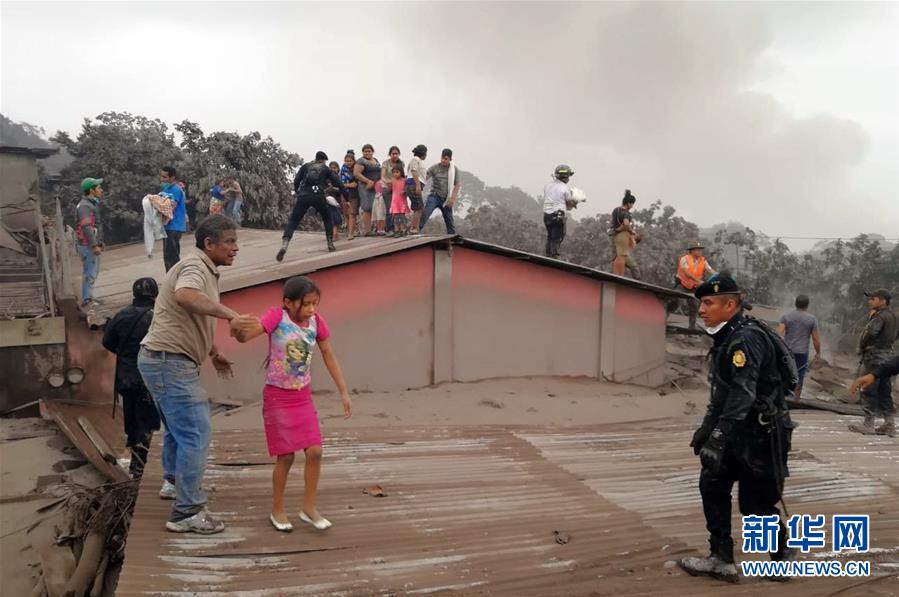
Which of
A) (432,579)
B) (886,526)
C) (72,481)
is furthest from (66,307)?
(886,526)

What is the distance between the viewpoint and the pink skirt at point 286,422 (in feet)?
12.5

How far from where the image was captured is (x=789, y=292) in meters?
21.3

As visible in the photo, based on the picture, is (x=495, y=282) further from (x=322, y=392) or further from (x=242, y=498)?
(x=242, y=498)

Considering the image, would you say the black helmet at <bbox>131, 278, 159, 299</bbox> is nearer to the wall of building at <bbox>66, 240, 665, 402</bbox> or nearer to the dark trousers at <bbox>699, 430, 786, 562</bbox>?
the wall of building at <bbox>66, 240, 665, 402</bbox>

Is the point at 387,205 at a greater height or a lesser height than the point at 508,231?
lesser

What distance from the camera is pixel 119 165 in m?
20.7

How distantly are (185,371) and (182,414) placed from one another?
0.83 ft

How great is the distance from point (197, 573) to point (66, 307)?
7205 millimetres

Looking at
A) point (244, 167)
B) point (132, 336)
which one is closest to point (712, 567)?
point (132, 336)

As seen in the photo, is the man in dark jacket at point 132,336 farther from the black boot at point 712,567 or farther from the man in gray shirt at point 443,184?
the man in gray shirt at point 443,184

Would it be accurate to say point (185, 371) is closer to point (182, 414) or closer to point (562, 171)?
point (182, 414)

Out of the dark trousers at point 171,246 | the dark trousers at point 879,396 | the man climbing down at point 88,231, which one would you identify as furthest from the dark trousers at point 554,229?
the man climbing down at point 88,231

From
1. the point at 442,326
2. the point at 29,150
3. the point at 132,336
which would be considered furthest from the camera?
the point at 29,150

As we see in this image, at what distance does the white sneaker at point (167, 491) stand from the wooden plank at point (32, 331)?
238 inches
